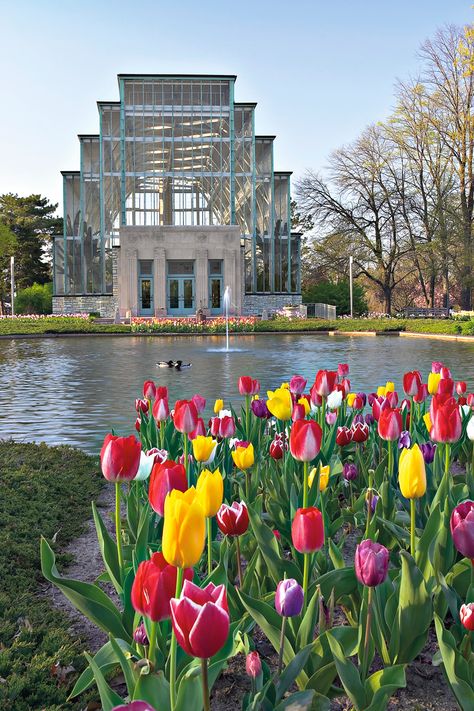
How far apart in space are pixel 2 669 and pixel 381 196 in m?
50.9

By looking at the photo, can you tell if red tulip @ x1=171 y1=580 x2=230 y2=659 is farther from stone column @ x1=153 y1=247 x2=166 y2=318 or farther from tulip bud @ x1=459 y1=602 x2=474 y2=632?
stone column @ x1=153 y1=247 x2=166 y2=318

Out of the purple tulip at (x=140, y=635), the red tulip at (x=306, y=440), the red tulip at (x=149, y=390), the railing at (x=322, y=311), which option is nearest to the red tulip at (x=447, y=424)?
the red tulip at (x=306, y=440)

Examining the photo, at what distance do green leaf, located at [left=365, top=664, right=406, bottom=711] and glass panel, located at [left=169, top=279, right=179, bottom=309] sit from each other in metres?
47.2

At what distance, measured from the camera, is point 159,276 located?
48344mm

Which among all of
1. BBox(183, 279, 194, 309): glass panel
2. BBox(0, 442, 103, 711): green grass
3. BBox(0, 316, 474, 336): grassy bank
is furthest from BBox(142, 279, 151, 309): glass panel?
BBox(0, 442, 103, 711): green grass

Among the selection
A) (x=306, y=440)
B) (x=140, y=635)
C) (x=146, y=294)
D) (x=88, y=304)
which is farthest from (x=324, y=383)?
(x=88, y=304)

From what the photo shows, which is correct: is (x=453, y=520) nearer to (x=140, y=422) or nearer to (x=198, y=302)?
(x=140, y=422)

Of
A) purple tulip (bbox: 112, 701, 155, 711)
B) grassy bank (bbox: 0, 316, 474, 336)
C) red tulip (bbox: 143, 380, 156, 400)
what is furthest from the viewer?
grassy bank (bbox: 0, 316, 474, 336)

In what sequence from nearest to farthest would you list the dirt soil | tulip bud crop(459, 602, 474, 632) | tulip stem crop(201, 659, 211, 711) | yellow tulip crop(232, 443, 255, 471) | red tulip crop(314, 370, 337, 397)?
tulip stem crop(201, 659, 211, 711) → tulip bud crop(459, 602, 474, 632) → the dirt soil → yellow tulip crop(232, 443, 255, 471) → red tulip crop(314, 370, 337, 397)

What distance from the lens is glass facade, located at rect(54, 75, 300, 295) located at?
160 feet

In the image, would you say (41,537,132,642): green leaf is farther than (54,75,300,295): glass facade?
No

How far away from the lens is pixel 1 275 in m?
72.2

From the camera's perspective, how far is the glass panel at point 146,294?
48.8 meters

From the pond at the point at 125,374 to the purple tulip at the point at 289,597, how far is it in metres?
6.13
